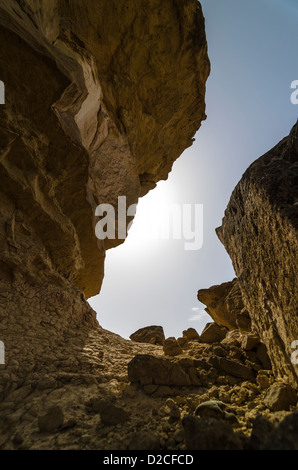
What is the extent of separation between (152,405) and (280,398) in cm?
147

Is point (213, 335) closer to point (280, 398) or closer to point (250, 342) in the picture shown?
point (250, 342)

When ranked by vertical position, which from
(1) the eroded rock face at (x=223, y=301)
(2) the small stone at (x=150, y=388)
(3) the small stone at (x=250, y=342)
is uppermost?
(1) the eroded rock face at (x=223, y=301)

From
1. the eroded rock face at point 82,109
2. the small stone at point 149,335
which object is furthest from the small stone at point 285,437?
the small stone at point 149,335

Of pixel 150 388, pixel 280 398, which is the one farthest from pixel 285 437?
pixel 150 388

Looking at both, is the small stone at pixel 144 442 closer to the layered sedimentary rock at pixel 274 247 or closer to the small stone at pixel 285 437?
the small stone at pixel 285 437

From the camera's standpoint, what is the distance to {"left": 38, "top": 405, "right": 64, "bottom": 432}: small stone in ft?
6.67

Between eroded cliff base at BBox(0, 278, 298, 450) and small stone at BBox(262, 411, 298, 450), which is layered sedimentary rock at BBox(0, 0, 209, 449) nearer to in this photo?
eroded cliff base at BBox(0, 278, 298, 450)

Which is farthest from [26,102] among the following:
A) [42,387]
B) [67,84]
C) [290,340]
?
[290,340]

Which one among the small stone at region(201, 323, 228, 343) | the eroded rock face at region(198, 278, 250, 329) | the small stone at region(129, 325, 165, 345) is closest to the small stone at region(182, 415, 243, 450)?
the small stone at region(201, 323, 228, 343)

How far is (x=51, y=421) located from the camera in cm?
208

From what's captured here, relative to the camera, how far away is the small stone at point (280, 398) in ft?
7.68

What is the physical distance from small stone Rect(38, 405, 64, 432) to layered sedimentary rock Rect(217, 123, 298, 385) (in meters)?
2.69

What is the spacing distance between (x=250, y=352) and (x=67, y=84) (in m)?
6.77
